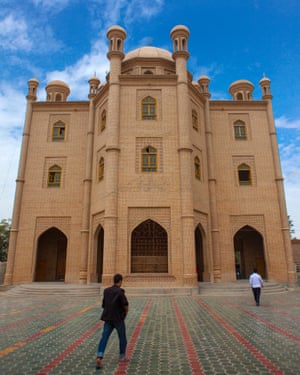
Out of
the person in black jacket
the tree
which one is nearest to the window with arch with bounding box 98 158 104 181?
the person in black jacket

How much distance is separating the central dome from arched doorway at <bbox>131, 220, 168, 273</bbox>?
1126cm

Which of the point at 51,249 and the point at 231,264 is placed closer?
the point at 231,264

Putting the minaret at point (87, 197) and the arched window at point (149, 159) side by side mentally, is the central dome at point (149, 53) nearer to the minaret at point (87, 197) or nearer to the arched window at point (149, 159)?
the minaret at point (87, 197)

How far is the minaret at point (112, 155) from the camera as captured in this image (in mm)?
13392

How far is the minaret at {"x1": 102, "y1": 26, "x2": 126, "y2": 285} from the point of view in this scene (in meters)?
13.4

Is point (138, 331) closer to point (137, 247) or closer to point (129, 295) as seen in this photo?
A: point (129, 295)

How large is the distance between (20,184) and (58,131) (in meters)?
4.03

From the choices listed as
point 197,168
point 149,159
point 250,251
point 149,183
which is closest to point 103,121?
point 149,159

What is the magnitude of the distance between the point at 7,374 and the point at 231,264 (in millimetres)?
13962

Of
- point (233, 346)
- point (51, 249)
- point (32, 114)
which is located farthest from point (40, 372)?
point (32, 114)

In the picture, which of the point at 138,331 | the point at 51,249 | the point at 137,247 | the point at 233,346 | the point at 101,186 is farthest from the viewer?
the point at 51,249

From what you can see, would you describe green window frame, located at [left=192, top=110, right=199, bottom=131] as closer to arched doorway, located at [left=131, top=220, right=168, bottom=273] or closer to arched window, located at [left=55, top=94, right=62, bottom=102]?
arched doorway, located at [left=131, top=220, right=168, bottom=273]

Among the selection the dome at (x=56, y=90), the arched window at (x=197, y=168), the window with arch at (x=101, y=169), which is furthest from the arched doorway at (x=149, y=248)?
the dome at (x=56, y=90)

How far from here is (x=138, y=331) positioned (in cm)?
626
